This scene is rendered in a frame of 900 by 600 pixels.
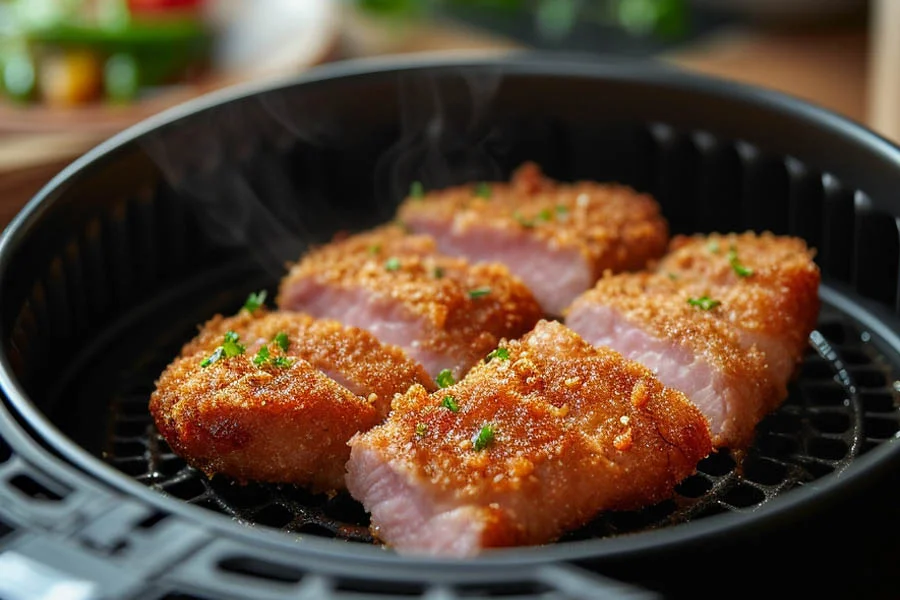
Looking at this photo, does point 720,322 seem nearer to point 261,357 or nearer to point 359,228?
point 261,357

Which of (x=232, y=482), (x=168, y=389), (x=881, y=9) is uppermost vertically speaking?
(x=881, y=9)

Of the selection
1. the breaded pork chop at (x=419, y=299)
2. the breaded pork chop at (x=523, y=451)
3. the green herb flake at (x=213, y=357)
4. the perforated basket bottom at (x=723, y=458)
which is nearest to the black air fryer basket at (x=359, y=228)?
the perforated basket bottom at (x=723, y=458)

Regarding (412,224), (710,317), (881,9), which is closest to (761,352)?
(710,317)

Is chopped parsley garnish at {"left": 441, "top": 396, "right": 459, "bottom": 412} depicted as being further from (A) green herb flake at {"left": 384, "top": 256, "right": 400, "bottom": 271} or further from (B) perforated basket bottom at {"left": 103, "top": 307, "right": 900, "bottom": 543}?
(A) green herb flake at {"left": 384, "top": 256, "right": 400, "bottom": 271}

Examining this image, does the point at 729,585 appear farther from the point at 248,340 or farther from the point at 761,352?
the point at 248,340

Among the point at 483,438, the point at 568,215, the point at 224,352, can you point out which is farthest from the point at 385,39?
the point at 483,438

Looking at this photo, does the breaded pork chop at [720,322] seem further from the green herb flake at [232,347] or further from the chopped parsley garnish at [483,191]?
the green herb flake at [232,347]
